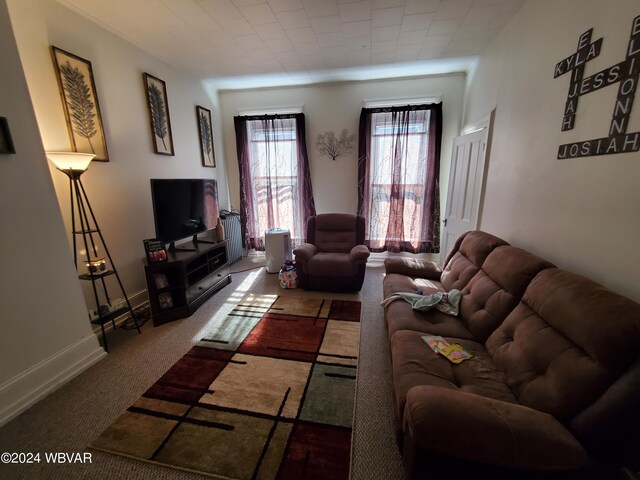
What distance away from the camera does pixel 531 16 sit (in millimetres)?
1988

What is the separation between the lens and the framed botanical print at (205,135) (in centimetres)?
362

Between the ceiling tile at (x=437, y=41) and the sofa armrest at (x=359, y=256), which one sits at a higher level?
the ceiling tile at (x=437, y=41)

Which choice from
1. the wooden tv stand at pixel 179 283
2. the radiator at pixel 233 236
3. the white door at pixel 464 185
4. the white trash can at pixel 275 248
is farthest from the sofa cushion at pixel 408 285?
the radiator at pixel 233 236

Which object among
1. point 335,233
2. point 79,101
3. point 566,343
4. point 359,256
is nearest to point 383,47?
point 335,233

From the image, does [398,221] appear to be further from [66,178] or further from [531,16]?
A: [66,178]

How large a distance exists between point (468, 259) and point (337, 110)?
9.34 ft

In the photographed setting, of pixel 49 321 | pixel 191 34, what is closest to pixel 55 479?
pixel 49 321

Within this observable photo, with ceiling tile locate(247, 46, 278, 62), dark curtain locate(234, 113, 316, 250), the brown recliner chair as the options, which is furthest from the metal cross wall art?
dark curtain locate(234, 113, 316, 250)

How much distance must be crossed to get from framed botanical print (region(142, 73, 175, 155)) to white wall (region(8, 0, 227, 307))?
0.06 metres

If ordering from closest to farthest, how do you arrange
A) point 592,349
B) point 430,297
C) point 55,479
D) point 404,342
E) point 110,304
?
point 592,349 → point 55,479 → point 404,342 → point 430,297 → point 110,304

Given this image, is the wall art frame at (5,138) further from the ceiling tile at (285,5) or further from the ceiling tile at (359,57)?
the ceiling tile at (359,57)

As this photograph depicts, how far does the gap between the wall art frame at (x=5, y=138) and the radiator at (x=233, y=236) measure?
2432mm

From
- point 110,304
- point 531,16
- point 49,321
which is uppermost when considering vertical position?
point 531,16

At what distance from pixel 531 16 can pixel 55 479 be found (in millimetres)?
4185
